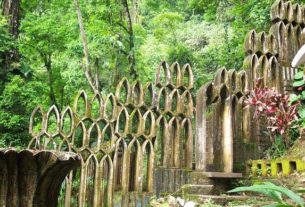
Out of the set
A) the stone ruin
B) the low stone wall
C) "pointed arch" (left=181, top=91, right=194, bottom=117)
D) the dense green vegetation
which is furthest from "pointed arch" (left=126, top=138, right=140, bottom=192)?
the dense green vegetation

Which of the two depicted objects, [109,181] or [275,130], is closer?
[109,181]

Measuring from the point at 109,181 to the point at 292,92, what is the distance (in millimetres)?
3063

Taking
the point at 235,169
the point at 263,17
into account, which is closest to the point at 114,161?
the point at 235,169

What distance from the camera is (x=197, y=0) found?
32.8 feet

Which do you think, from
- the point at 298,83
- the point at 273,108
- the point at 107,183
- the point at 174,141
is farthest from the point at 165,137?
the point at 298,83

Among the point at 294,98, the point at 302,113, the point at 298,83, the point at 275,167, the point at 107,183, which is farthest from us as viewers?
the point at 298,83

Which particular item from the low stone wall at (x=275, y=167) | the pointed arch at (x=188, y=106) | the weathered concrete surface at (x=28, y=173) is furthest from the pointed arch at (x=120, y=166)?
the weathered concrete surface at (x=28, y=173)

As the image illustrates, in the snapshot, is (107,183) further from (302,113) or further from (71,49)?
(71,49)

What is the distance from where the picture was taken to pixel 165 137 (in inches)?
176

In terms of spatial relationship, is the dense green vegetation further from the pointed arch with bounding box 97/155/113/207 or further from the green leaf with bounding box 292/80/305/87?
Result: the pointed arch with bounding box 97/155/113/207

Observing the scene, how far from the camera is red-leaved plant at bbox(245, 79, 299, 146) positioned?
193 inches

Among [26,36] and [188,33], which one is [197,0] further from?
[188,33]

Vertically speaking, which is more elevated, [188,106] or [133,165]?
[188,106]

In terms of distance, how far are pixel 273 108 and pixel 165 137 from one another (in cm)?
145
